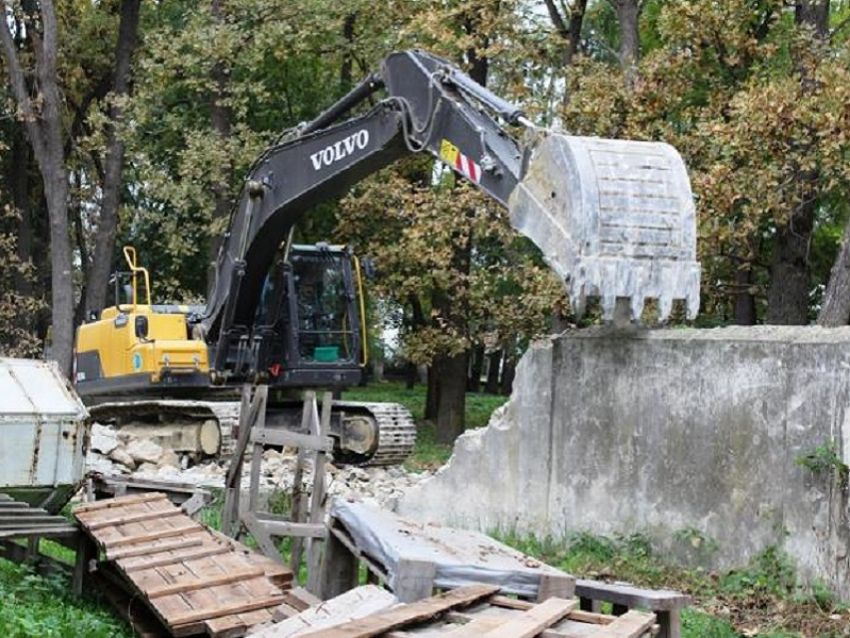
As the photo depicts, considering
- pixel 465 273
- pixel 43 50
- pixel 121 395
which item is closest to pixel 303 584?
pixel 121 395

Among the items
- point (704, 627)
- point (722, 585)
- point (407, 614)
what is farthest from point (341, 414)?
point (407, 614)

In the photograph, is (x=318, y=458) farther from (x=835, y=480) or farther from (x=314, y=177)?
(x=314, y=177)

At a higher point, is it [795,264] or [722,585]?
[795,264]

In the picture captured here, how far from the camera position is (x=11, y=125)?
3061 cm

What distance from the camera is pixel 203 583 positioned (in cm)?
759

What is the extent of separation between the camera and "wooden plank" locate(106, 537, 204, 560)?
809 centimetres

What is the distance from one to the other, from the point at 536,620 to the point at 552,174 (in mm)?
5034

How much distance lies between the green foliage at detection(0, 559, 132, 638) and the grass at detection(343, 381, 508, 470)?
9611mm

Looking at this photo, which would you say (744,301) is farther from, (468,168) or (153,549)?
(153,549)

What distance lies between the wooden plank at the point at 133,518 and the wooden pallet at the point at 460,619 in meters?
3.08

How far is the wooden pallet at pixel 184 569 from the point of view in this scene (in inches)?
283

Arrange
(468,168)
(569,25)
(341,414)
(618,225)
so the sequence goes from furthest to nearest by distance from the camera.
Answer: (569,25), (341,414), (468,168), (618,225)

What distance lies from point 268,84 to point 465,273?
7016 mm

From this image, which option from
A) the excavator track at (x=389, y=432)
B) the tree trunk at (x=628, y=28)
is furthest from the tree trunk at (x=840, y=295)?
the tree trunk at (x=628, y=28)
